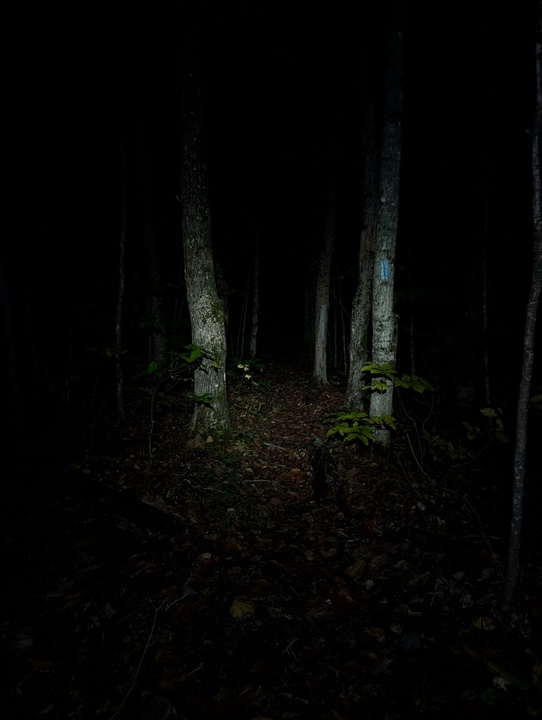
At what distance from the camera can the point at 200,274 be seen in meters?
6.25

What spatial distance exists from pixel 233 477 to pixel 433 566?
2856 millimetres

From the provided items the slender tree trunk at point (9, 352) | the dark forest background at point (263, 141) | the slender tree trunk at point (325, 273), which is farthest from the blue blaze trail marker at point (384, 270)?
the slender tree trunk at point (9, 352)

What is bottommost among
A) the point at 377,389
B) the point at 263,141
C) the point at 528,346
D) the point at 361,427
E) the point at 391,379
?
the point at 361,427

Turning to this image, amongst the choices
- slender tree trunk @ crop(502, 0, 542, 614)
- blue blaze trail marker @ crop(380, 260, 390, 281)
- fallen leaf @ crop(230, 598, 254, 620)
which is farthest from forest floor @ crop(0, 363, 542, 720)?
blue blaze trail marker @ crop(380, 260, 390, 281)

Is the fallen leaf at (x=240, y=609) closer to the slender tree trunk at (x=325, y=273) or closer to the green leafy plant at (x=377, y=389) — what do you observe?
the green leafy plant at (x=377, y=389)

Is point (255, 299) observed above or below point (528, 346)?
above

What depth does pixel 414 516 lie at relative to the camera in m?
4.52

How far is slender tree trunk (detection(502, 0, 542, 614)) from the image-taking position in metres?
2.68

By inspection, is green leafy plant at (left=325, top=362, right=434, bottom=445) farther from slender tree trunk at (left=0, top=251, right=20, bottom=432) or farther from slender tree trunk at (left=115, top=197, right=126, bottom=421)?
slender tree trunk at (left=0, top=251, right=20, bottom=432)

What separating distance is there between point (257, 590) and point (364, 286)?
5518mm

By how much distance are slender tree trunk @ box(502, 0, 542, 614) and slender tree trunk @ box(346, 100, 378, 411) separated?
3.94m

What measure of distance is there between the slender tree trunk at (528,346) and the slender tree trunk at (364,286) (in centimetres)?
394

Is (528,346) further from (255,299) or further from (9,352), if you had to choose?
(255,299)

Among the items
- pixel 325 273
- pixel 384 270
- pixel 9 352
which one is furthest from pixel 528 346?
pixel 325 273
